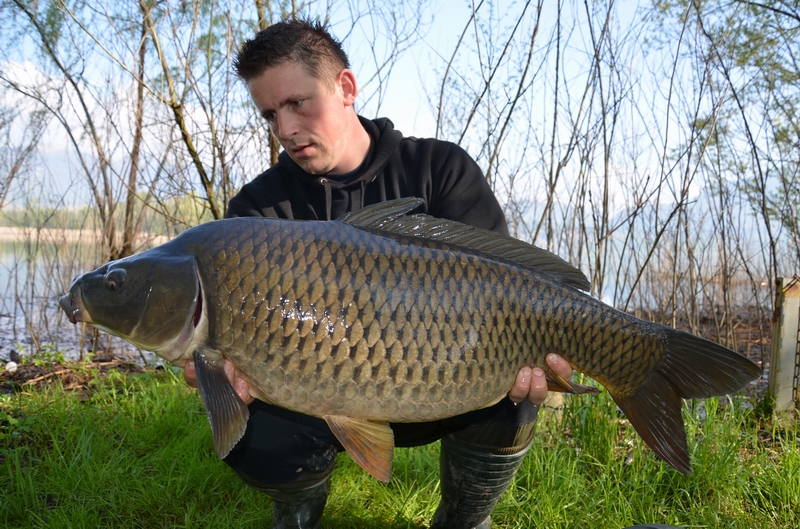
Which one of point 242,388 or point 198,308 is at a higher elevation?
point 198,308

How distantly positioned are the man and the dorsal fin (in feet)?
0.78

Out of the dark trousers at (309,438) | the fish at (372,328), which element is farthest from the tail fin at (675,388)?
the dark trousers at (309,438)

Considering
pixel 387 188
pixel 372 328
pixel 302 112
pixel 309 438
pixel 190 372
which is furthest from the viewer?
pixel 387 188

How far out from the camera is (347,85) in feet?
7.03

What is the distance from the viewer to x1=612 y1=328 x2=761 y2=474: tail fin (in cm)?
147

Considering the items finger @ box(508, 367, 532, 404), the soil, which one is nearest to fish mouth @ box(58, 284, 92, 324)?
finger @ box(508, 367, 532, 404)

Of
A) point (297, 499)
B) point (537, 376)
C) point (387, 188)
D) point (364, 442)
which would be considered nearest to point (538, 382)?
point (537, 376)

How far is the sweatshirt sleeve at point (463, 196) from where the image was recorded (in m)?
1.99

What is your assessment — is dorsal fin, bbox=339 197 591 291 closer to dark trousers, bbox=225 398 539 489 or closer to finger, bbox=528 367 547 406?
finger, bbox=528 367 547 406

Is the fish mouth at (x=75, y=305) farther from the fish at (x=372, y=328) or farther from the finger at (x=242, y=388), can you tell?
the finger at (x=242, y=388)

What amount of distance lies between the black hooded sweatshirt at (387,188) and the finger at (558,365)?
0.60 m

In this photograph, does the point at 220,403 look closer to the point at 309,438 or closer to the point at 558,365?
the point at 309,438

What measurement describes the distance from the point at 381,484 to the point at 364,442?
0.78m

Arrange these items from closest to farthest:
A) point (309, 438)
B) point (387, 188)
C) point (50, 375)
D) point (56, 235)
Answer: point (309, 438)
point (387, 188)
point (50, 375)
point (56, 235)
